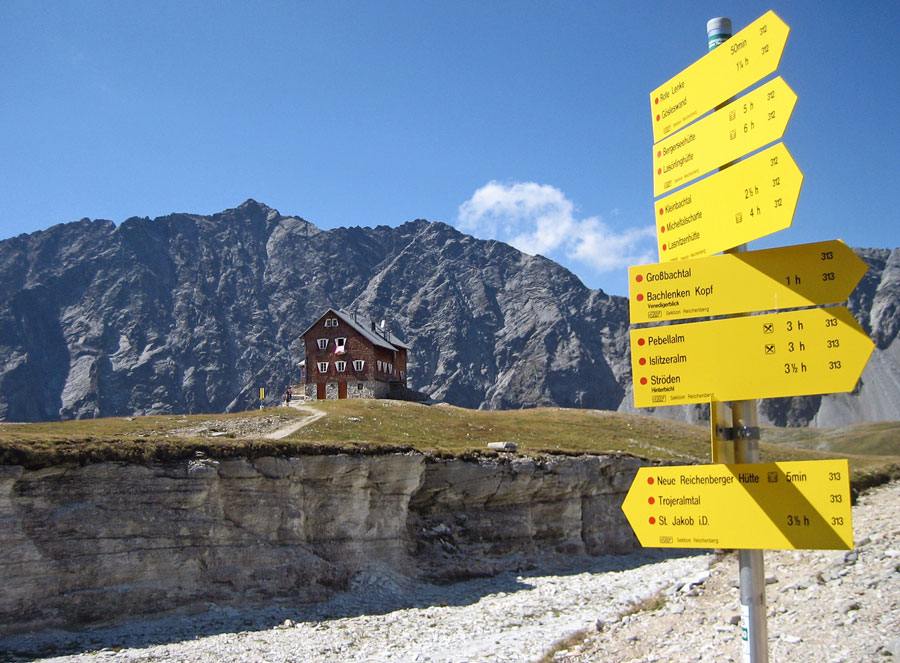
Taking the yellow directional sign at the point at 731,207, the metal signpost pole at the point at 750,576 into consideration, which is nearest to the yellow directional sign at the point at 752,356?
the metal signpost pole at the point at 750,576

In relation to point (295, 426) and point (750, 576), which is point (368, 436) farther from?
point (750, 576)

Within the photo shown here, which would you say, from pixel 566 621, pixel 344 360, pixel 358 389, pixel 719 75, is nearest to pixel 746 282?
pixel 719 75

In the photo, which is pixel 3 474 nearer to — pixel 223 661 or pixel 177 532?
pixel 177 532

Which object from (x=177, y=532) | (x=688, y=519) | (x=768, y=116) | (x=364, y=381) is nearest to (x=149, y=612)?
(x=177, y=532)

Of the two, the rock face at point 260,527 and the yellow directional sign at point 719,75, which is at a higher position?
the yellow directional sign at point 719,75

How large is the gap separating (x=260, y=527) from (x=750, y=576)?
2931 centimetres

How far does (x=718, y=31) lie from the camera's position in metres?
7.07

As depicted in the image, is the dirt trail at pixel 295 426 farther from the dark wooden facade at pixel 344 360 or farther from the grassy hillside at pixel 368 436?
the dark wooden facade at pixel 344 360

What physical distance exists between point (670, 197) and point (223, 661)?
2309 centimetres

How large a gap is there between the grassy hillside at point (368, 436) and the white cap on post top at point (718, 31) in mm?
29071

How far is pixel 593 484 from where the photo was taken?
4506 centimetres

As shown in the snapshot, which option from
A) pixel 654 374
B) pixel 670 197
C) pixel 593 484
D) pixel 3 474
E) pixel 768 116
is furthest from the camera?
pixel 593 484

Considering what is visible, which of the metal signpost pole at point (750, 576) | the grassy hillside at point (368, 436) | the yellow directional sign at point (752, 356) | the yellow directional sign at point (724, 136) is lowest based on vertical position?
the grassy hillside at point (368, 436)

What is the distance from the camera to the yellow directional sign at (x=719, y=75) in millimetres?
6289
